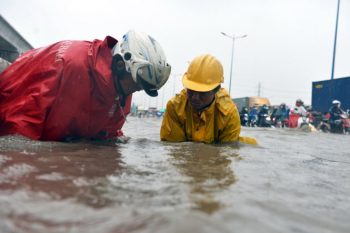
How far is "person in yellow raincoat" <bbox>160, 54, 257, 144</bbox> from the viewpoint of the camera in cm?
391

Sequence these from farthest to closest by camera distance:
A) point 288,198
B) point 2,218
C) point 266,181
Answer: point 266,181 → point 288,198 → point 2,218

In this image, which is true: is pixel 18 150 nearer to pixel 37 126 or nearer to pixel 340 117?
pixel 37 126

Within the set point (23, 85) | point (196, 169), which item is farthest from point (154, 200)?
point (23, 85)

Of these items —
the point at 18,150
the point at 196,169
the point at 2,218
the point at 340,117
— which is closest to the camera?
the point at 2,218

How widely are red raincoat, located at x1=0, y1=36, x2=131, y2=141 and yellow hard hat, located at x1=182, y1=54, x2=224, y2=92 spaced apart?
0.84 meters

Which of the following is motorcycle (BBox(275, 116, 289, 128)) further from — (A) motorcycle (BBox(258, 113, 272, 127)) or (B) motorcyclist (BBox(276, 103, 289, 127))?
(A) motorcycle (BBox(258, 113, 272, 127))

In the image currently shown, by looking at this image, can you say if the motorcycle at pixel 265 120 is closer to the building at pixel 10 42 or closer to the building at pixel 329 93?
the building at pixel 329 93

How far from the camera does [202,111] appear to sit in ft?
12.9

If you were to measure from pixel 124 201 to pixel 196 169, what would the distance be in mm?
804

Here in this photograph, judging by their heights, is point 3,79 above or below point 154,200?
above

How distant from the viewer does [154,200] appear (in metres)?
1.33

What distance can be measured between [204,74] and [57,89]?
149 centimetres

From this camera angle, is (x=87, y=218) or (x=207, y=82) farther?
(x=207, y=82)

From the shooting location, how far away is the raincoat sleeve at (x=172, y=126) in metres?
4.02
